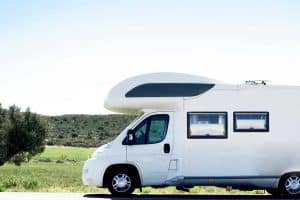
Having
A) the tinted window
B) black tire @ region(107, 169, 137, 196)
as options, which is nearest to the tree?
black tire @ region(107, 169, 137, 196)

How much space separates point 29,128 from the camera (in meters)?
66.0

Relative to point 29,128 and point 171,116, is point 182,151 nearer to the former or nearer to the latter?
point 171,116

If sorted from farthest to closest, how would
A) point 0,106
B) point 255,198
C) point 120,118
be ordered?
point 120,118 → point 0,106 → point 255,198

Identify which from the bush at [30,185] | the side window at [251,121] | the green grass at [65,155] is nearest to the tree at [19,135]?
the green grass at [65,155]

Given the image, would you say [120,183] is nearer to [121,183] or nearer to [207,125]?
[121,183]

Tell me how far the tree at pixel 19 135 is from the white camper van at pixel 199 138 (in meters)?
50.2

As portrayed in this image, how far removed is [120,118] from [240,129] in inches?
3676

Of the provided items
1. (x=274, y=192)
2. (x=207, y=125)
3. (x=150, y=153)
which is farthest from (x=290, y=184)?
(x=150, y=153)

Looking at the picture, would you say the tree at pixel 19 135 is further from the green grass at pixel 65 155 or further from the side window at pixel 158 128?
the side window at pixel 158 128

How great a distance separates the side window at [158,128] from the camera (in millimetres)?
14922

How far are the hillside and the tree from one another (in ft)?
91.9

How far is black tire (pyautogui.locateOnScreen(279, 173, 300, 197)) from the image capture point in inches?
582

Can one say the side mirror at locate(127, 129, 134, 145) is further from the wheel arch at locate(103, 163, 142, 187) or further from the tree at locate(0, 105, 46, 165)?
the tree at locate(0, 105, 46, 165)

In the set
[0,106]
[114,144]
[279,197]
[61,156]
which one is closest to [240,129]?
[279,197]
